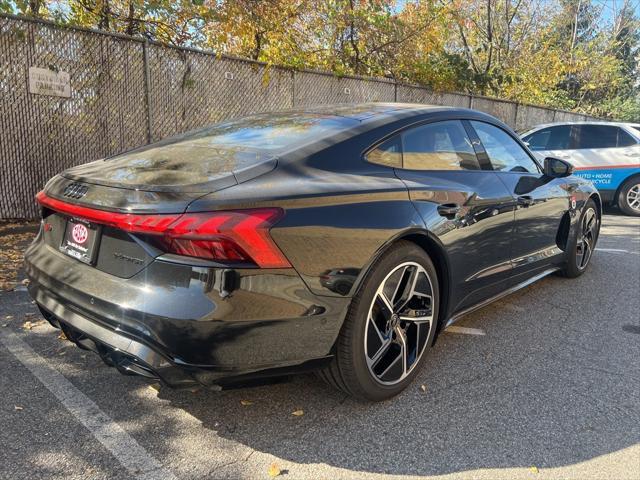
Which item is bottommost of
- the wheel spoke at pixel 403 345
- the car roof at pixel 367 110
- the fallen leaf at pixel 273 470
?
the fallen leaf at pixel 273 470

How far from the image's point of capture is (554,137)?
9.70 m

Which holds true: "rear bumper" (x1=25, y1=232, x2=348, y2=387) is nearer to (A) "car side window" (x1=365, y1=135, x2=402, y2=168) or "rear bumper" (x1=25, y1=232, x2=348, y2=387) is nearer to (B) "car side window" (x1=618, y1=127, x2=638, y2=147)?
(A) "car side window" (x1=365, y1=135, x2=402, y2=168)

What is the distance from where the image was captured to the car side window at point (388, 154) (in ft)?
9.00

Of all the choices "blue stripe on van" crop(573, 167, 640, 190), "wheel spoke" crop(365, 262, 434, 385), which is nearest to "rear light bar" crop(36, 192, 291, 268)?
"wheel spoke" crop(365, 262, 434, 385)

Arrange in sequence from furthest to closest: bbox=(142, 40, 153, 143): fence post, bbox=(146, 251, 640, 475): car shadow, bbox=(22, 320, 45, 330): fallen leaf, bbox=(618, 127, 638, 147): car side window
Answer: bbox=(618, 127, 638, 147): car side window, bbox=(142, 40, 153, 143): fence post, bbox=(22, 320, 45, 330): fallen leaf, bbox=(146, 251, 640, 475): car shadow

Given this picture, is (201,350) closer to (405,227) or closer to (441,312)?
(405,227)

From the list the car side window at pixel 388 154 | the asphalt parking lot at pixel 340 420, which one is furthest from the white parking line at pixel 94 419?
the car side window at pixel 388 154

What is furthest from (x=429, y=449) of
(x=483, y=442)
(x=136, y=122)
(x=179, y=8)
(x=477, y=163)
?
(x=179, y=8)

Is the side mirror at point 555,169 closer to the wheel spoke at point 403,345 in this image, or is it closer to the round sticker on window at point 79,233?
the wheel spoke at point 403,345

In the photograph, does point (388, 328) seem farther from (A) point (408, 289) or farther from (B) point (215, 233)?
(B) point (215, 233)

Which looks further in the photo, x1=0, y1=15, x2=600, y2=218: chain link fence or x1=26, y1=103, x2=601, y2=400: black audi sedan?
x1=0, y1=15, x2=600, y2=218: chain link fence

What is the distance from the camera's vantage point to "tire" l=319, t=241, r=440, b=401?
244 centimetres

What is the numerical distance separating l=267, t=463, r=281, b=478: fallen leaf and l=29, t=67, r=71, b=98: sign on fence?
5.34m

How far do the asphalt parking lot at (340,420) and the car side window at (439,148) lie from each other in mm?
1201
